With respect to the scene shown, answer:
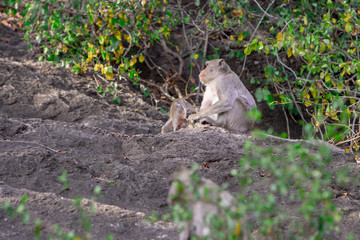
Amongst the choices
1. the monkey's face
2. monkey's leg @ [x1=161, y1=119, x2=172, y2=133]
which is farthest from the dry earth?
the monkey's face

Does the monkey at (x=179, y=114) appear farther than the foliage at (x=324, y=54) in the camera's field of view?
Yes

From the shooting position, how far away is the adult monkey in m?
7.30

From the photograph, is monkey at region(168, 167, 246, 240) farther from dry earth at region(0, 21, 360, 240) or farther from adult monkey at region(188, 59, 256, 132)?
adult monkey at region(188, 59, 256, 132)

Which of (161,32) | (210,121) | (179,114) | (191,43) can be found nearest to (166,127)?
A: (179,114)

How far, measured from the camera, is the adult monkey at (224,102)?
7.30m

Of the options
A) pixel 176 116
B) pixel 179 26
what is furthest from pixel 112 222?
pixel 179 26

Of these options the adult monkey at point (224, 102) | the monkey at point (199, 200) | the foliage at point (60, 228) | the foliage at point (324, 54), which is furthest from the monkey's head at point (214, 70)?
the monkey at point (199, 200)

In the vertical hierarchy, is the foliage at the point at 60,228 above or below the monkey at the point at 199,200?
below

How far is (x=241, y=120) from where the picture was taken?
24.5ft

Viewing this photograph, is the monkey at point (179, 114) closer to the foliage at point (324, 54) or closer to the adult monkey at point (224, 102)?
the adult monkey at point (224, 102)

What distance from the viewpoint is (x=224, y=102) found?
7328 mm

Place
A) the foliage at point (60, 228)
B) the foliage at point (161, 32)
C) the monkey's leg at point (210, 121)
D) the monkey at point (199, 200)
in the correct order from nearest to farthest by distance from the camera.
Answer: the monkey at point (199, 200), the foliage at point (60, 228), the monkey's leg at point (210, 121), the foliage at point (161, 32)

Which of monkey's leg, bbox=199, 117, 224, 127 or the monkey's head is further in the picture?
the monkey's head

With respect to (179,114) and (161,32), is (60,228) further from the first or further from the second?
(161,32)
